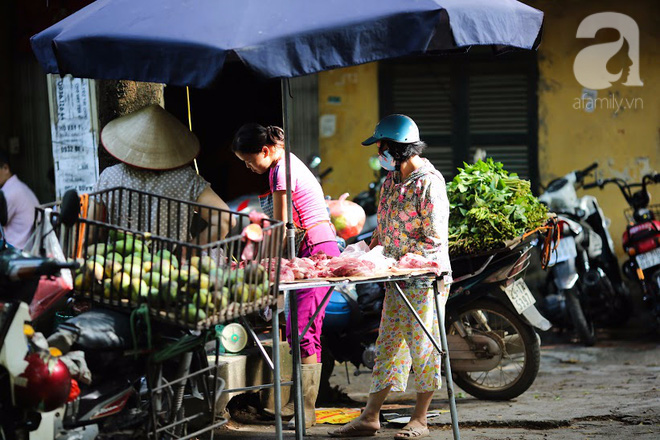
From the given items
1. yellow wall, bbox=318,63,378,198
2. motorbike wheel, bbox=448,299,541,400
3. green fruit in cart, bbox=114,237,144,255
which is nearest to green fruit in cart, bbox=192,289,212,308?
green fruit in cart, bbox=114,237,144,255

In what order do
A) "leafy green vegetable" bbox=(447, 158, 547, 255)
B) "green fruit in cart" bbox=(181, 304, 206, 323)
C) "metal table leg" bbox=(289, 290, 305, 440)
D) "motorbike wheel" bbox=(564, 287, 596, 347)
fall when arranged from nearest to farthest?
"green fruit in cart" bbox=(181, 304, 206, 323)
"metal table leg" bbox=(289, 290, 305, 440)
"leafy green vegetable" bbox=(447, 158, 547, 255)
"motorbike wheel" bbox=(564, 287, 596, 347)

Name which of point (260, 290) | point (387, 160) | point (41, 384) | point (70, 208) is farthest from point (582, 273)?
point (41, 384)

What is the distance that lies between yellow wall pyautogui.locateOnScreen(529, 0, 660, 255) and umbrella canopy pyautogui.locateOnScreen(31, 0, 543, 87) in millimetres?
5319

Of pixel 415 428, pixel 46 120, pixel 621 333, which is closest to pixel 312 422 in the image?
pixel 415 428

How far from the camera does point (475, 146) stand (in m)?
9.84

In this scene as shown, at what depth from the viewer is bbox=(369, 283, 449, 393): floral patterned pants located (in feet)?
18.0

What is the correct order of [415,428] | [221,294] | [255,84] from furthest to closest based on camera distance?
[255,84] < [415,428] < [221,294]

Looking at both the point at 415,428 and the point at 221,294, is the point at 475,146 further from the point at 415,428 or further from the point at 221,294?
the point at 221,294

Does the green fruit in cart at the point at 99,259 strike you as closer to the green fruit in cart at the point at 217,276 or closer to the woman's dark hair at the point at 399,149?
the green fruit in cart at the point at 217,276

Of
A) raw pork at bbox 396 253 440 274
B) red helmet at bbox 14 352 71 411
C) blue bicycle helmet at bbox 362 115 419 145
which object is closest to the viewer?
red helmet at bbox 14 352 71 411

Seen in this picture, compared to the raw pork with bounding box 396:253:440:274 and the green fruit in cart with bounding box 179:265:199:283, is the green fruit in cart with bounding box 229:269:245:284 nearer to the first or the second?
the green fruit in cart with bounding box 179:265:199:283

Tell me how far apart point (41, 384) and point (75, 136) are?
4.35 meters

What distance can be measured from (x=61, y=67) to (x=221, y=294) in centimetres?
144

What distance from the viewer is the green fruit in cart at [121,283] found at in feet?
13.5
